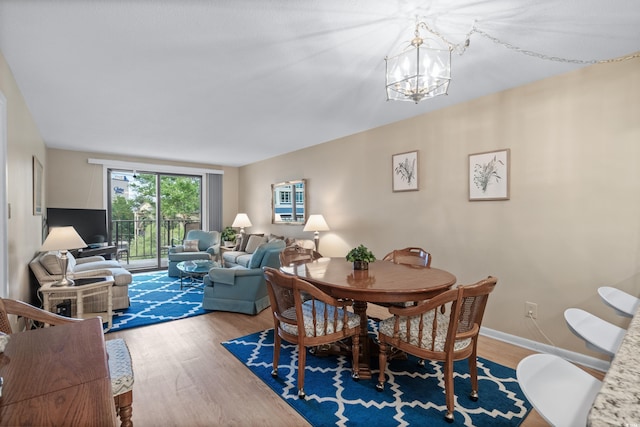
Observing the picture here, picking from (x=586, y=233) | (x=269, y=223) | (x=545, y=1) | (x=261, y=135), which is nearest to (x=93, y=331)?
(x=545, y=1)

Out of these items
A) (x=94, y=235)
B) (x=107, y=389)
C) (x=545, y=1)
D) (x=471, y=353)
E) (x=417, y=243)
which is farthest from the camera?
(x=94, y=235)

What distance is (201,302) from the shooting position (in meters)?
4.21

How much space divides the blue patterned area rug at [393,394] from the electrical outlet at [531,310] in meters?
0.63

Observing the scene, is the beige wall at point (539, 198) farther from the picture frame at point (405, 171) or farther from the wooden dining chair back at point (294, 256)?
the wooden dining chair back at point (294, 256)

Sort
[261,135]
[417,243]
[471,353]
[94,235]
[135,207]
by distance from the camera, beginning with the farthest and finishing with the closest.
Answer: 1. [135,207]
2. [94,235]
3. [261,135]
4. [417,243]
5. [471,353]

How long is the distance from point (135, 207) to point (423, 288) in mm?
6526

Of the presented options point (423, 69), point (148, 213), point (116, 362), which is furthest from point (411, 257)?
point (148, 213)

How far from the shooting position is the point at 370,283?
215 centimetres

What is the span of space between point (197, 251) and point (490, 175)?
5.38m

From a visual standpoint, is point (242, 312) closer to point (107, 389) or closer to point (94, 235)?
point (107, 389)

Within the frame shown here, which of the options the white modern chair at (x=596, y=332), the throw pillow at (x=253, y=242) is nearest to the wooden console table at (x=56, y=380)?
the white modern chair at (x=596, y=332)

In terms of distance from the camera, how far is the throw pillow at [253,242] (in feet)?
19.6

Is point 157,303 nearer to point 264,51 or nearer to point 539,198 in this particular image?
point 264,51

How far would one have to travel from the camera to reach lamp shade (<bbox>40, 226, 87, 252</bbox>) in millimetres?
2926
